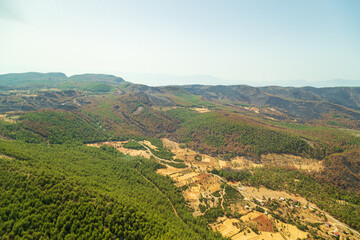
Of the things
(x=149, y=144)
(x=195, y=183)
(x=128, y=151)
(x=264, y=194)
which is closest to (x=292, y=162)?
(x=264, y=194)

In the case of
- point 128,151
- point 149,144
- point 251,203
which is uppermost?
point 149,144

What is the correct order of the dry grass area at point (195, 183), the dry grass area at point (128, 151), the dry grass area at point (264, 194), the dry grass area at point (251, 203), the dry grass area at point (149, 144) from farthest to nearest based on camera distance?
1. the dry grass area at point (149, 144)
2. the dry grass area at point (128, 151)
3. the dry grass area at point (264, 194)
4. the dry grass area at point (195, 183)
5. the dry grass area at point (251, 203)

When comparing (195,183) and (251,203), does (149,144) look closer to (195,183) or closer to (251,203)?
(195,183)

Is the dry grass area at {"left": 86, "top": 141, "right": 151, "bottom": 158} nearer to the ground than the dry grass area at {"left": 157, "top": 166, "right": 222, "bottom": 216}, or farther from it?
farther from it

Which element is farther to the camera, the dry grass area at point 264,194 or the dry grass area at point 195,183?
the dry grass area at point 264,194

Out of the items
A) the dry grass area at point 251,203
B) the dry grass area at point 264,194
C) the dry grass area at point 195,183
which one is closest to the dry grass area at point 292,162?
the dry grass area at point 251,203

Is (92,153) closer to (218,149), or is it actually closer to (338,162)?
(218,149)

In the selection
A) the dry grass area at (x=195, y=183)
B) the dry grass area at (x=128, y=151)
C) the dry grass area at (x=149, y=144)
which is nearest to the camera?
the dry grass area at (x=195, y=183)

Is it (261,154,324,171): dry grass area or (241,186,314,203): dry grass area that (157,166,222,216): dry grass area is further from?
(261,154,324,171): dry grass area

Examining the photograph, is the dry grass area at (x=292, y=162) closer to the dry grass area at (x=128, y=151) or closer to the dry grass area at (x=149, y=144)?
the dry grass area at (x=149, y=144)

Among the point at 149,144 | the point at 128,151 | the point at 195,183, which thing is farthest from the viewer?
the point at 149,144

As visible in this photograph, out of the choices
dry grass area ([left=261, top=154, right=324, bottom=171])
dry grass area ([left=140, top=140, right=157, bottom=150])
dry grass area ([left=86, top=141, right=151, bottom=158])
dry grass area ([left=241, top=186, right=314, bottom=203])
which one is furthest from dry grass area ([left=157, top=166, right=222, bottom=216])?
dry grass area ([left=261, top=154, right=324, bottom=171])

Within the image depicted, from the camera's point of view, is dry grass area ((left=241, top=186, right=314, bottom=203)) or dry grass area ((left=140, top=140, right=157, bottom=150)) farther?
dry grass area ((left=140, top=140, right=157, bottom=150))
